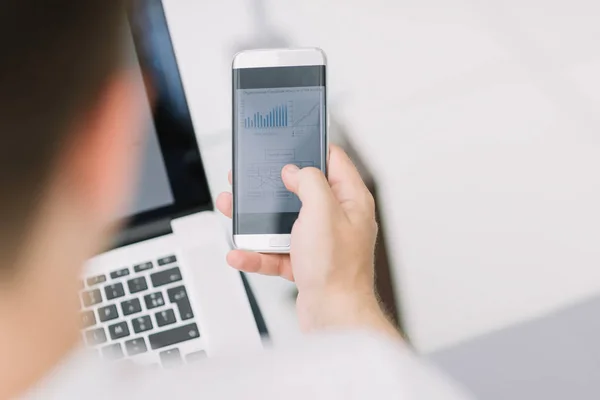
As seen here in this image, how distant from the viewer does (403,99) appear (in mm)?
469

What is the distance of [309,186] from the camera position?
0.42 meters

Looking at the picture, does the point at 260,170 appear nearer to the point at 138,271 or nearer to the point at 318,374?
the point at 138,271

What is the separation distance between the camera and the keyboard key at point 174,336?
426 mm

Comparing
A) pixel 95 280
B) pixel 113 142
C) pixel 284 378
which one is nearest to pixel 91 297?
pixel 95 280

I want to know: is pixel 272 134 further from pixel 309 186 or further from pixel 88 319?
pixel 88 319

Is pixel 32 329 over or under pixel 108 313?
over

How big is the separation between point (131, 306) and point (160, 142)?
13 cm

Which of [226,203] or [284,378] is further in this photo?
[226,203]

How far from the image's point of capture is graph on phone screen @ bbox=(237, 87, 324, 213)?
1.46 ft

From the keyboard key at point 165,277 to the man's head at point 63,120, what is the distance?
50mm

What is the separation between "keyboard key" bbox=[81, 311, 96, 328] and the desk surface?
135mm

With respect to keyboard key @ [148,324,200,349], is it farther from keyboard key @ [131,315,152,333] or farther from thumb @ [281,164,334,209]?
thumb @ [281,164,334,209]

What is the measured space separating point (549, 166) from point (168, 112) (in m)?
0.30

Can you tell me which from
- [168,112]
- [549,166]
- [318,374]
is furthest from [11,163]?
[549,166]
